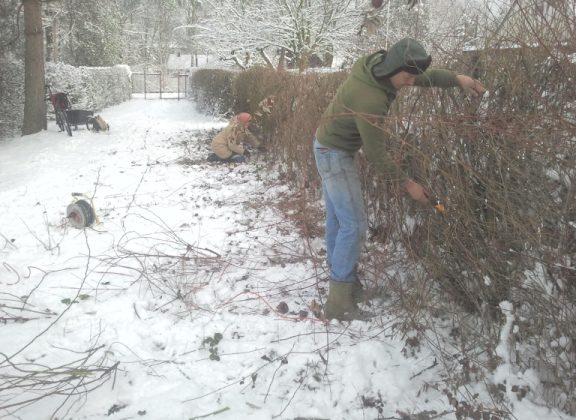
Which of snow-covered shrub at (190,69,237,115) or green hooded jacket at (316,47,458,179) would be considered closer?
green hooded jacket at (316,47,458,179)

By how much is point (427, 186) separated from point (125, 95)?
2400 centimetres

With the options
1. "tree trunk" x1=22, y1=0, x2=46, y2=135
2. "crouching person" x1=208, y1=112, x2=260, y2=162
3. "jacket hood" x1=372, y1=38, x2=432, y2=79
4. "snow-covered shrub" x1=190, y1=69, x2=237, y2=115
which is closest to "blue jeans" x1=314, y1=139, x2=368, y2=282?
"jacket hood" x1=372, y1=38, x2=432, y2=79

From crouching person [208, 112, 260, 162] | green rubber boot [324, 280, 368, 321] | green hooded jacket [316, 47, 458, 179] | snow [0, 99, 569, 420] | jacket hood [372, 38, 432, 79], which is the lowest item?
snow [0, 99, 569, 420]

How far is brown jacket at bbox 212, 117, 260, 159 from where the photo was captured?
302 inches

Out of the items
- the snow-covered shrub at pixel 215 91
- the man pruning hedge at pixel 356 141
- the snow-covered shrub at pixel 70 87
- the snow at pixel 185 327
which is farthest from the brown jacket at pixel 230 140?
the snow-covered shrub at pixel 70 87

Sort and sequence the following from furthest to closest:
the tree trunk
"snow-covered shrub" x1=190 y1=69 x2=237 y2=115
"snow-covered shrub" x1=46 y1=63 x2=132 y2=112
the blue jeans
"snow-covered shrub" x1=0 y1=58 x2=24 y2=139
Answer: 1. "snow-covered shrub" x1=46 y1=63 x2=132 y2=112
2. "snow-covered shrub" x1=190 y1=69 x2=237 y2=115
3. "snow-covered shrub" x1=0 y1=58 x2=24 y2=139
4. the tree trunk
5. the blue jeans

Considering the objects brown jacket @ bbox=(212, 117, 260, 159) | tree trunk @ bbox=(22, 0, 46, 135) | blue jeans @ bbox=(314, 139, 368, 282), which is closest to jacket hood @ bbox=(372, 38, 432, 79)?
blue jeans @ bbox=(314, 139, 368, 282)

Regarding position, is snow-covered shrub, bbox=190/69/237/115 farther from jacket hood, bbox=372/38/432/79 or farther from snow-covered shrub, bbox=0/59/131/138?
jacket hood, bbox=372/38/432/79

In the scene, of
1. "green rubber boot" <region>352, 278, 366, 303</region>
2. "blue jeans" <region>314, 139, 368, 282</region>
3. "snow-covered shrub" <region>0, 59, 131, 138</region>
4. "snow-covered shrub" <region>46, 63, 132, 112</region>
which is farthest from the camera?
"snow-covered shrub" <region>46, 63, 132, 112</region>

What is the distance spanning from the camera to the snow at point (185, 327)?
2.26 m

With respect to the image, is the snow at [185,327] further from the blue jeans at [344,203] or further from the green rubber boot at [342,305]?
the blue jeans at [344,203]

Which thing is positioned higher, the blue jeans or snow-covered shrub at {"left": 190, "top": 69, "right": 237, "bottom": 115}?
snow-covered shrub at {"left": 190, "top": 69, "right": 237, "bottom": 115}

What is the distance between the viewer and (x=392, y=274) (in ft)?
10.2

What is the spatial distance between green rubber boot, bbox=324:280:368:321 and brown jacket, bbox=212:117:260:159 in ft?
17.2
